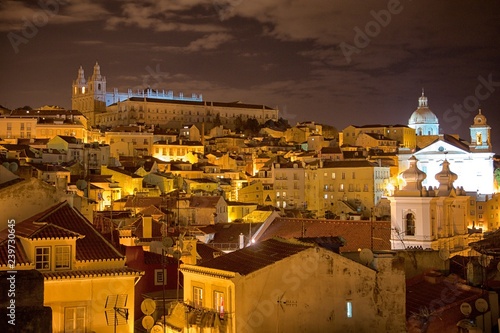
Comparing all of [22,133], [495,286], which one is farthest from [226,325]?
[22,133]

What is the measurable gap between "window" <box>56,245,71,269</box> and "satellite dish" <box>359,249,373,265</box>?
19.3ft

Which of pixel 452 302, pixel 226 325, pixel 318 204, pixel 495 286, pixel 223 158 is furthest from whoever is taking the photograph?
pixel 223 158

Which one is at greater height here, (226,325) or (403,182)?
(403,182)

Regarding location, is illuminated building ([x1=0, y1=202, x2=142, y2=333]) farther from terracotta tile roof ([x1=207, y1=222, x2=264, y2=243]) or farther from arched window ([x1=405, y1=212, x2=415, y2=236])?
terracotta tile roof ([x1=207, y1=222, x2=264, y2=243])

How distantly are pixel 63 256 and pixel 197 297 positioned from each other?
283cm

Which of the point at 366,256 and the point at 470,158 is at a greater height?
the point at 470,158

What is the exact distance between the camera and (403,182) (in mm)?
27406

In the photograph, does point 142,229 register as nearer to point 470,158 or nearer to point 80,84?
point 470,158

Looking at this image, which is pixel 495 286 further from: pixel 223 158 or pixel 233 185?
pixel 223 158

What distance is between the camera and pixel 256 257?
1357cm

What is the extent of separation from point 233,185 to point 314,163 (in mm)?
10294

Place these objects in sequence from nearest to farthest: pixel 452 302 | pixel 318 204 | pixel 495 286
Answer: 1. pixel 452 302
2. pixel 495 286
3. pixel 318 204

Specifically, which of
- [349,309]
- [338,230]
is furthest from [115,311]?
[338,230]

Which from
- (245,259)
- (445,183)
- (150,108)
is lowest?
(245,259)
